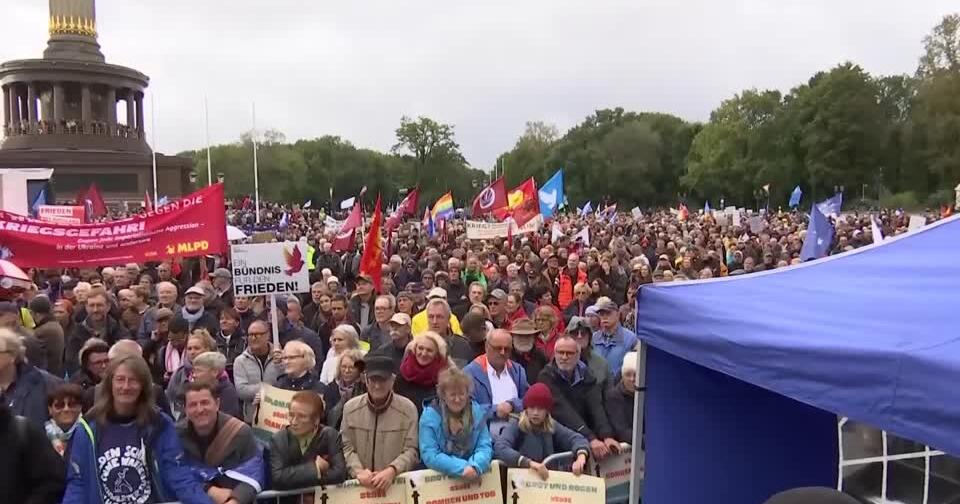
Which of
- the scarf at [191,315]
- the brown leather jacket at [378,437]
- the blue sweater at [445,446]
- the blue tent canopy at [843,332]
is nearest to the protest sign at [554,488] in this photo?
the blue sweater at [445,446]

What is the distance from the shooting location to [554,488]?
4969 millimetres

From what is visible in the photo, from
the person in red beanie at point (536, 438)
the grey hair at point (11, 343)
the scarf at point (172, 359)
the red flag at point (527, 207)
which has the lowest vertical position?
the person in red beanie at point (536, 438)

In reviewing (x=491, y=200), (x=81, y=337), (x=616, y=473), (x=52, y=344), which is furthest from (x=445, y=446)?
(x=491, y=200)

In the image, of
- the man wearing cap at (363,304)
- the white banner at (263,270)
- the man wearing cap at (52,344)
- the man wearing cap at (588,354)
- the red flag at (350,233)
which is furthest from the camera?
the red flag at (350,233)

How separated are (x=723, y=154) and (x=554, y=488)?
265 ft

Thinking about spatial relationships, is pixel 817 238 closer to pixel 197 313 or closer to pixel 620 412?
pixel 620 412

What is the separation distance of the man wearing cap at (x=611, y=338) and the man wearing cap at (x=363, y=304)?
3432 mm

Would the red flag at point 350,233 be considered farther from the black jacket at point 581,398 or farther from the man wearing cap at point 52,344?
the black jacket at point 581,398

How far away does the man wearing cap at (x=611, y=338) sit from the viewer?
7.25 metres

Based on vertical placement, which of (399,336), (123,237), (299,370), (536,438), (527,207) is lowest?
(536,438)

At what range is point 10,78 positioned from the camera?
5544cm

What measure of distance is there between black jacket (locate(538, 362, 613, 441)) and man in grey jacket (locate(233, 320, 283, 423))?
2.14 meters

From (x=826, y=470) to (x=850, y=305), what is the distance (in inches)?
76.4

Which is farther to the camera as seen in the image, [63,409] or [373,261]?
[373,261]
